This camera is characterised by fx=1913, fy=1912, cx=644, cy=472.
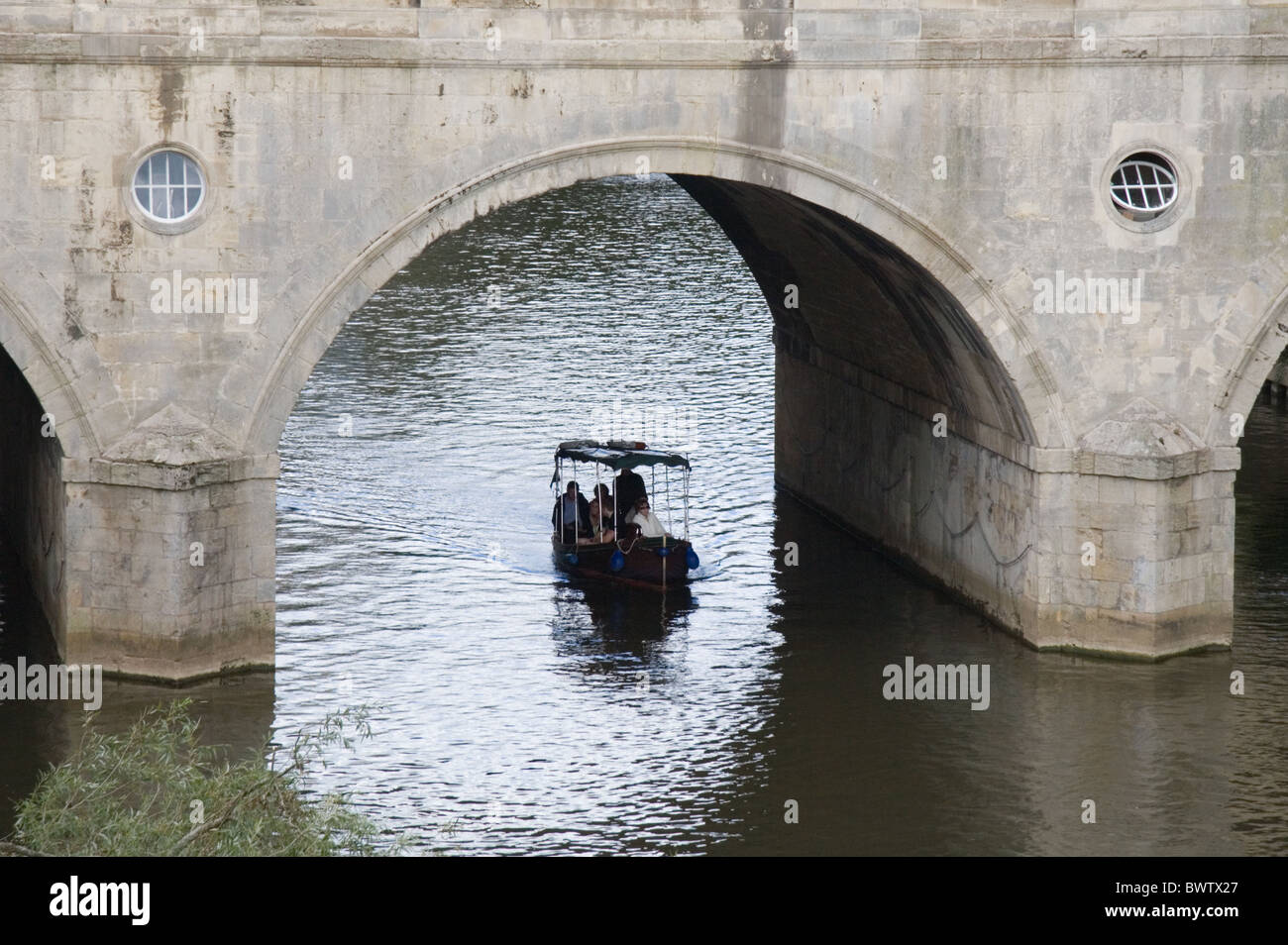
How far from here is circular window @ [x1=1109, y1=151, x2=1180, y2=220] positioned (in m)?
21.4

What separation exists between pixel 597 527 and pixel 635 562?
1.31 meters

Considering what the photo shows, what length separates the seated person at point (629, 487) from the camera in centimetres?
2670

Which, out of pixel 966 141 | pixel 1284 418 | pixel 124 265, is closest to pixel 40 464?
pixel 124 265

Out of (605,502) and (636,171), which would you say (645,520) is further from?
(636,171)

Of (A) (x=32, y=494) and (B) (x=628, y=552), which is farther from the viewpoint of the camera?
(B) (x=628, y=552)

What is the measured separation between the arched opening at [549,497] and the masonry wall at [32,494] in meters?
2.76

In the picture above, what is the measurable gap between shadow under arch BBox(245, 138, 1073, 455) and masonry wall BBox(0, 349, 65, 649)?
9.07ft

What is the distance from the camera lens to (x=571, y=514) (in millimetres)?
26703

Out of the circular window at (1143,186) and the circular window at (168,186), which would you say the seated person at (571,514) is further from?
the circular window at (1143,186)

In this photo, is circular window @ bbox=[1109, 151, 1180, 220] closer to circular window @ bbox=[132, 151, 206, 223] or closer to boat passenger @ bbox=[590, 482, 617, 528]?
boat passenger @ bbox=[590, 482, 617, 528]

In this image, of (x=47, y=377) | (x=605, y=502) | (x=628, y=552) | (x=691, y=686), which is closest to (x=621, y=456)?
(x=605, y=502)

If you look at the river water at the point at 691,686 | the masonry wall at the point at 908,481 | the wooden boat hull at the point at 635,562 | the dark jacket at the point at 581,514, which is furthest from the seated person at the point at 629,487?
the masonry wall at the point at 908,481

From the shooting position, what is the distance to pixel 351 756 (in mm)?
18859
